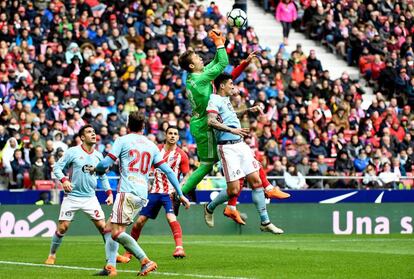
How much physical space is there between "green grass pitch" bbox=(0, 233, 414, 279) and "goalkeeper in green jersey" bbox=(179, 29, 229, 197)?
1515 mm

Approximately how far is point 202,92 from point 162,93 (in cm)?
1485

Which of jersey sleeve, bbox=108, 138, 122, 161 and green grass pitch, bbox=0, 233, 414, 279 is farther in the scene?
green grass pitch, bbox=0, 233, 414, 279

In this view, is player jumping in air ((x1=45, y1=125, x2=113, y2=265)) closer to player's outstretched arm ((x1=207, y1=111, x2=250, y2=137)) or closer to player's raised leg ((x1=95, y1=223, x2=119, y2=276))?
player's outstretched arm ((x1=207, y1=111, x2=250, y2=137))

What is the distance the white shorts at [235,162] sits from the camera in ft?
58.6

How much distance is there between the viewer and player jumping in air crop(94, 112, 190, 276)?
14.7 m

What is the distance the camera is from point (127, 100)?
3167 cm

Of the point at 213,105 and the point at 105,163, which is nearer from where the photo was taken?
the point at 105,163

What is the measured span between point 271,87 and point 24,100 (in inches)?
330

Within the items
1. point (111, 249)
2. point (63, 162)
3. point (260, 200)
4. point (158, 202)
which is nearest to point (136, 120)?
point (111, 249)

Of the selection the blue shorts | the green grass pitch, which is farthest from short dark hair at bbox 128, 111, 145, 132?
the blue shorts

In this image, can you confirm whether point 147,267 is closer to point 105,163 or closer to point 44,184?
point 105,163

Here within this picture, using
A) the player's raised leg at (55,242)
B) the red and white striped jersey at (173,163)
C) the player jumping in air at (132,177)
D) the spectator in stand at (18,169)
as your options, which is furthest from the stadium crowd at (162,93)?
the player jumping in air at (132,177)

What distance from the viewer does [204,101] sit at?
1794 cm

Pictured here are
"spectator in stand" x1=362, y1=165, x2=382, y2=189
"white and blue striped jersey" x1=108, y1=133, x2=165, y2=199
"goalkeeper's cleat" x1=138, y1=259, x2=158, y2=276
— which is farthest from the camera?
"spectator in stand" x1=362, y1=165, x2=382, y2=189
